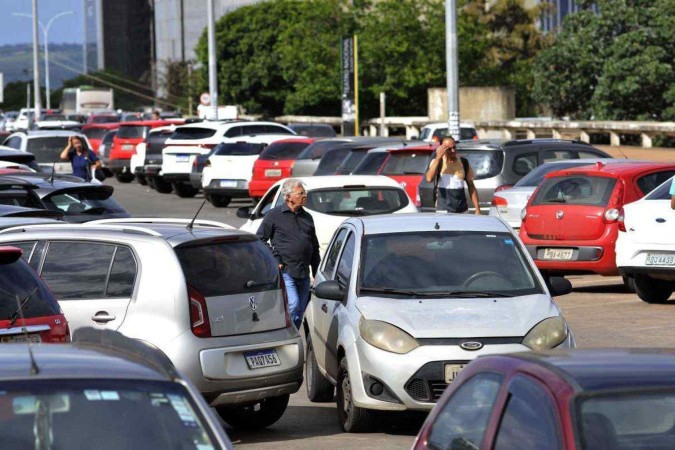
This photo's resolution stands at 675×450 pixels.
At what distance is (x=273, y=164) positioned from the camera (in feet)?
107

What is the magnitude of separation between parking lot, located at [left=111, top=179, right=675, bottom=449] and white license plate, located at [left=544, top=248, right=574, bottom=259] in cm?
50

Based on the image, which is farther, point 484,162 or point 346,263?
point 484,162

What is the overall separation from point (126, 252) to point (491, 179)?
14.0 m

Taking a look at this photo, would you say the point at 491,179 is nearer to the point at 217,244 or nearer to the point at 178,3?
the point at 217,244

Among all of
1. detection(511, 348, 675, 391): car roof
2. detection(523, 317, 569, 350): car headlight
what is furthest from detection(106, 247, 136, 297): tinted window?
detection(511, 348, 675, 391): car roof

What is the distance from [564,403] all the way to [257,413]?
5914mm

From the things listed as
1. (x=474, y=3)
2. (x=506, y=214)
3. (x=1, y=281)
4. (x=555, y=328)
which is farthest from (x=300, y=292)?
(x=474, y=3)

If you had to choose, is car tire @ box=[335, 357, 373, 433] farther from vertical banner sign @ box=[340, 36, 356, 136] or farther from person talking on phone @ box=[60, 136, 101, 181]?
vertical banner sign @ box=[340, 36, 356, 136]

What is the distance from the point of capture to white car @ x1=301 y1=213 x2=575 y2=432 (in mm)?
9844

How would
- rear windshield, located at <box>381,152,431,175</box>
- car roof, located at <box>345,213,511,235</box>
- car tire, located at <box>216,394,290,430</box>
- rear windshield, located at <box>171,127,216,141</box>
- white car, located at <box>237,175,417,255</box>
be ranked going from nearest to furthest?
car tire, located at <box>216,394,290,430</box> < car roof, located at <box>345,213,511,235</box> < white car, located at <box>237,175,417,255</box> < rear windshield, located at <box>381,152,431,175</box> < rear windshield, located at <box>171,127,216,141</box>

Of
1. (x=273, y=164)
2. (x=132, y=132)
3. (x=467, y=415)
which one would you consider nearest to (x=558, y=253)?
(x=467, y=415)

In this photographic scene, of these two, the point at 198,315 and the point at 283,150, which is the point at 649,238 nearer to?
the point at 198,315

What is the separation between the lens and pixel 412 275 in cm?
1081

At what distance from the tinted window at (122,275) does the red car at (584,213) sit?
864 centimetres
